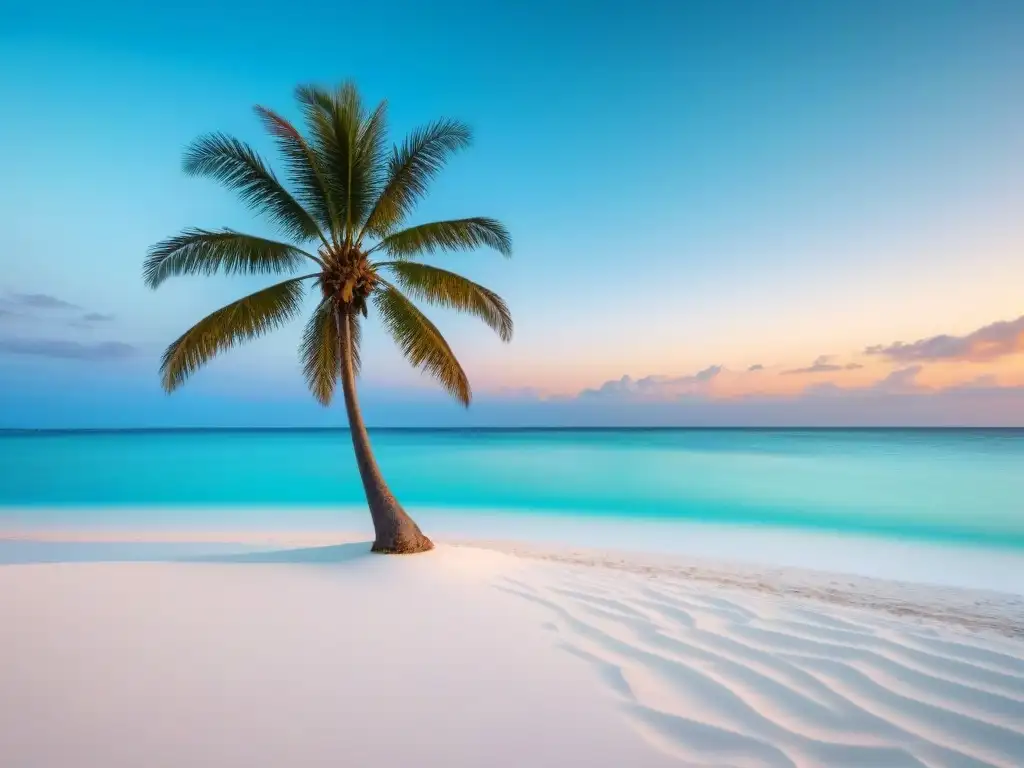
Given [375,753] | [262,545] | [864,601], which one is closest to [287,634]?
[375,753]

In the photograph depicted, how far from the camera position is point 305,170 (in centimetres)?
771

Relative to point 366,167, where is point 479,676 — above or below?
below

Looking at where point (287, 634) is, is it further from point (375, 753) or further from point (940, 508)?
point (940, 508)

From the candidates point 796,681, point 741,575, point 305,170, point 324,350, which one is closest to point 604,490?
point 741,575

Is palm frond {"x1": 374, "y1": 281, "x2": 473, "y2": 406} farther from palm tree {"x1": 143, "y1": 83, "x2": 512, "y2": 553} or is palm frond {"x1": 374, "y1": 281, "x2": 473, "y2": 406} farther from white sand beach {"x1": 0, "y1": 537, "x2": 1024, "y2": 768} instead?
white sand beach {"x1": 0, "y1": 537, "x2": 1024, "y2": 768}

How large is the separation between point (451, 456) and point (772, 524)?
3028 cm

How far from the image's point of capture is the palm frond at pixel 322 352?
8.27 m

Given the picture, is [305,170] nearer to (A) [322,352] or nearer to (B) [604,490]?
(A) [322,352]

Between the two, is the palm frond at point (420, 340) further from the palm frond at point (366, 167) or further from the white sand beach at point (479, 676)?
the white sand beach at point (479, 676)

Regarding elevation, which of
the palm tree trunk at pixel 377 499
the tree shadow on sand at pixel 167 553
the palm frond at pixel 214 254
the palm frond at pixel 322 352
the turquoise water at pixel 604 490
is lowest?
the turquoise water at pixel 604 490

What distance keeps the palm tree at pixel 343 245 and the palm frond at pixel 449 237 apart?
0.05ft

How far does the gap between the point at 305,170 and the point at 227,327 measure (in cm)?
251

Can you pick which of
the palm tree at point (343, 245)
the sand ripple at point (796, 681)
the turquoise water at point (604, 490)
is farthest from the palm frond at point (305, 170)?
the turquoise water at point (604, 490)

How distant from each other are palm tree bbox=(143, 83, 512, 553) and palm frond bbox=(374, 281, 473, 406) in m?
0.02
